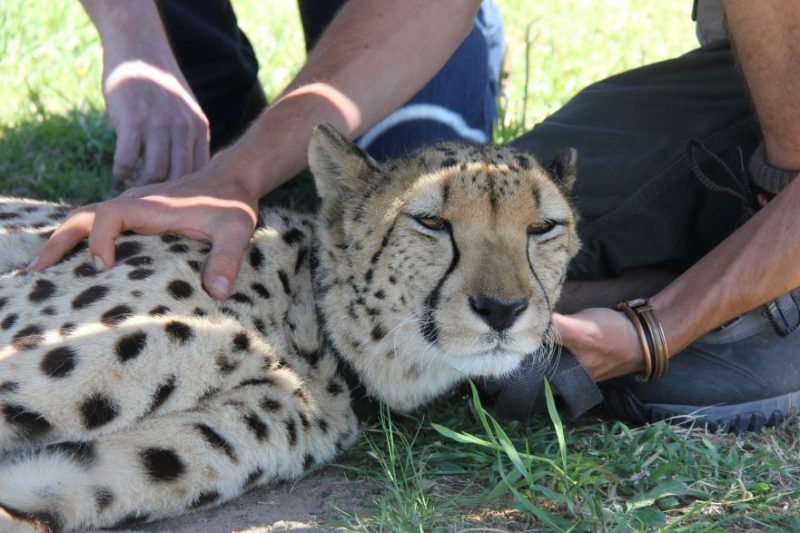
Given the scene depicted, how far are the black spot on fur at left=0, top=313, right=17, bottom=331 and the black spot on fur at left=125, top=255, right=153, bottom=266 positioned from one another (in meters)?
0.26

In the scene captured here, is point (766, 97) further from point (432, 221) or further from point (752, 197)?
point (432, 221)

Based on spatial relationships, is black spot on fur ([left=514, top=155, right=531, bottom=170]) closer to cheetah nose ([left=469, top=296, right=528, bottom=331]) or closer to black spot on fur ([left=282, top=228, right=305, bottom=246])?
Answer: cheetah nose ([left=469, top=296, right=528, bottom=331])

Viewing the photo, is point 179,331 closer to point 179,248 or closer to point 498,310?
point 179,248

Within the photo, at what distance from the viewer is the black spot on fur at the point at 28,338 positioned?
7.48 feet

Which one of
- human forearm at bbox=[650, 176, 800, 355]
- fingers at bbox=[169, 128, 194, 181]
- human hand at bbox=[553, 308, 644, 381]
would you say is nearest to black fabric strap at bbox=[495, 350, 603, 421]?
human hand at bbox=[553, 308, 644, 381]

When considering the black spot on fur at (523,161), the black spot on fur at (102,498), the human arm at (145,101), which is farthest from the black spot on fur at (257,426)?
the human arm at (145,101)

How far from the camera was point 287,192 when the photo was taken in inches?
158

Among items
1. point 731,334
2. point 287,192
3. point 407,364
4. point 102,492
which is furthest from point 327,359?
point 287,192

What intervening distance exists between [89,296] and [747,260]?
1.52m

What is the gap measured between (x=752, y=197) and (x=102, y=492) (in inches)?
70.3

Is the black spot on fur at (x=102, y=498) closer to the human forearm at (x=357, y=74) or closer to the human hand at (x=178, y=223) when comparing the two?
the human hand at (x=178, y=223)

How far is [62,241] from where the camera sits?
8.22 feet

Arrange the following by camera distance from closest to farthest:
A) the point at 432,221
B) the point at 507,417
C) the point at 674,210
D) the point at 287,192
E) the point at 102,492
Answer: the point at 102,492 → the point at 432,221 → the point at 507,417 → the point at 674,210 → the point at 287,192

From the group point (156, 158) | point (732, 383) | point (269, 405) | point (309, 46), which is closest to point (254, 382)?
point (269, 405)
